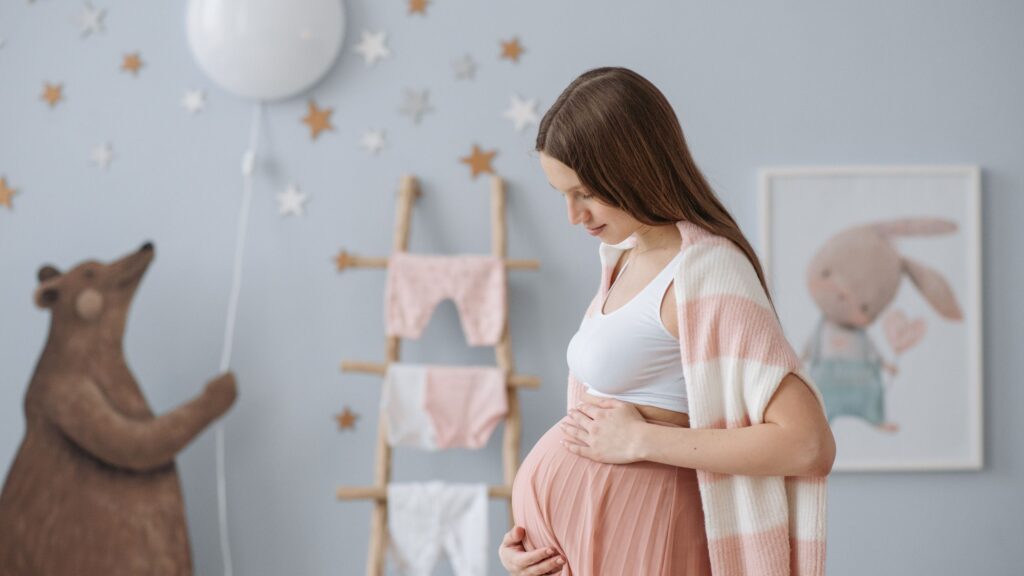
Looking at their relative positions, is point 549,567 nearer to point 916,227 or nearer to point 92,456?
point 92,456

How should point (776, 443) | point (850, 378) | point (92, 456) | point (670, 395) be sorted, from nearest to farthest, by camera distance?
point (776, 443) → point (670, 395) → point (92, 456) → point (850, 378)

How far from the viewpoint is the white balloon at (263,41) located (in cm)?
208

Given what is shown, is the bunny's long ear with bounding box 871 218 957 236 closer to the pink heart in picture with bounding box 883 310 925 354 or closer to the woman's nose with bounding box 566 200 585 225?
the pink heart in picture with bounding box 883 310 925 354

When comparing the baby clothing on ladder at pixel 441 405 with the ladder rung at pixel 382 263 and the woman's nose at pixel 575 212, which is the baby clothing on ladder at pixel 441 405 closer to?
the ladder rung at pixel 382 263

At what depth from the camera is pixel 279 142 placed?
7.27ft

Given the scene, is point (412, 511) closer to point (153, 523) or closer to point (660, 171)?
point (153, 523)

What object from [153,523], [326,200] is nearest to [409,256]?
[326,200]

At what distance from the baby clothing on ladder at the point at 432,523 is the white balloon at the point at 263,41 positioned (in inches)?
36.0

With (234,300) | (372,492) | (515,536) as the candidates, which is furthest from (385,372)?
(515,536)

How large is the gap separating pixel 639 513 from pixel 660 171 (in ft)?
1.20

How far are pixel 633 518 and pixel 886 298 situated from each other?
135 centimetres

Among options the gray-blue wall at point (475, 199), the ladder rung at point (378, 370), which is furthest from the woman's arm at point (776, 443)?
the gray-blue wall at point (475, 199)

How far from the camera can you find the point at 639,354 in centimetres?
105

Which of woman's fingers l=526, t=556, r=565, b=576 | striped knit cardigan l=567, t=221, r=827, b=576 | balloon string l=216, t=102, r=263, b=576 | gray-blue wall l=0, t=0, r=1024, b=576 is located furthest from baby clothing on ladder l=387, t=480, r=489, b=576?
striped knit cardigan l=567, t=221, r=827, b=576
